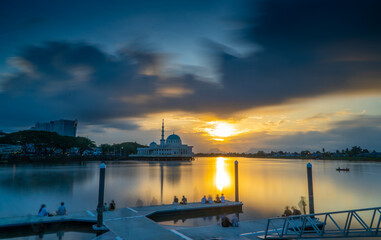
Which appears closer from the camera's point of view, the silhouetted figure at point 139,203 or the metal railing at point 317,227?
the metal railing at point 317,227

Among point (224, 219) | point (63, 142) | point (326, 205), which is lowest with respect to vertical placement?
point (326, 205)

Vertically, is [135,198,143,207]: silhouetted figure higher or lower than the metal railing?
lower

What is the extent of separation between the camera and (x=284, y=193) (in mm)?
44781

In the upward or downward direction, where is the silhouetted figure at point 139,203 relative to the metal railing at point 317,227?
downward

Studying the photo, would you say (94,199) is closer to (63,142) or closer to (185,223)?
(185,223)

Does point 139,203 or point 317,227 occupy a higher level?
point 317,227

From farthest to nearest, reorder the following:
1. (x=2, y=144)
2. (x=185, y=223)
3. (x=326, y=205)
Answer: (x=2, y=144) → (x=326, y=205) → (x=185, y=223)

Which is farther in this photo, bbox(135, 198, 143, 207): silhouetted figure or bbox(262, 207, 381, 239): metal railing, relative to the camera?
bbox(135, 198, 143, 207): silhouetted figure

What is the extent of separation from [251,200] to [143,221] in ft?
69.2

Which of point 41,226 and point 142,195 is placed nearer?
point 41,226

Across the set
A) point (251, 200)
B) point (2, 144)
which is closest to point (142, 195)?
point (251, 200)

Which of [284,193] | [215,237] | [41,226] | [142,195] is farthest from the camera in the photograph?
[284,193]

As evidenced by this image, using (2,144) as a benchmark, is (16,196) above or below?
below

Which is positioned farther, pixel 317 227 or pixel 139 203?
pixel 139 203
